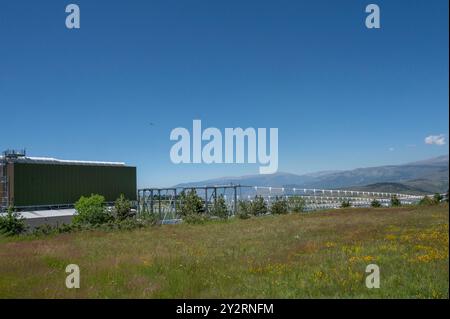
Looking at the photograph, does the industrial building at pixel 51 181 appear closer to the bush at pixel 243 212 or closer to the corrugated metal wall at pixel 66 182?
the corrugated metal wall at pixel 66 182

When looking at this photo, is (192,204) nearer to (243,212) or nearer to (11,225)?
(243,212)

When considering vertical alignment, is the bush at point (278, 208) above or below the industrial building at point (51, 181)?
below

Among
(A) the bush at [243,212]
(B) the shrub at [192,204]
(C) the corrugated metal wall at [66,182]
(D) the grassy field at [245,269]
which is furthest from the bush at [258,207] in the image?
(D) the grassy field at [245,269]

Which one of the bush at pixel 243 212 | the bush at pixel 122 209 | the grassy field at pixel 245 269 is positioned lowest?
the bush at pixel 243 212

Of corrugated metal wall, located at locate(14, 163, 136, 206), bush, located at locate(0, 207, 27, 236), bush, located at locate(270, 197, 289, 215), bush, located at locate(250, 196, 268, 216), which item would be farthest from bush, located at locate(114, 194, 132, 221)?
corrugated metal wall, located at locate(14, 163, 136, 206)

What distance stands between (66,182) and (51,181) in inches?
132

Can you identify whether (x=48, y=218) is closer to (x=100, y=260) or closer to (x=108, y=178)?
(x=108, y=178)

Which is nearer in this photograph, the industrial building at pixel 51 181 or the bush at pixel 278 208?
the bush at pixel 278 208

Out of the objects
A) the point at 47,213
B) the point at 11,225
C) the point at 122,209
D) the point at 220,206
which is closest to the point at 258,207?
the point at 220,206

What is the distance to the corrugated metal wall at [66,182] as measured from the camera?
234ft

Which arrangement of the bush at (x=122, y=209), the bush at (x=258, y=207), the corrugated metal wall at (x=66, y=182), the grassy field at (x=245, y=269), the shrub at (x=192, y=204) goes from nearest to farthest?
the grassy field at (x=245, y=269), the bush at (x=122, y=209), the shrub at (x=192, y=204), the corrugated metal wall at (x=66, y=182), the bush at (x=258, y=207)

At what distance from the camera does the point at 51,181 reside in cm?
7594
